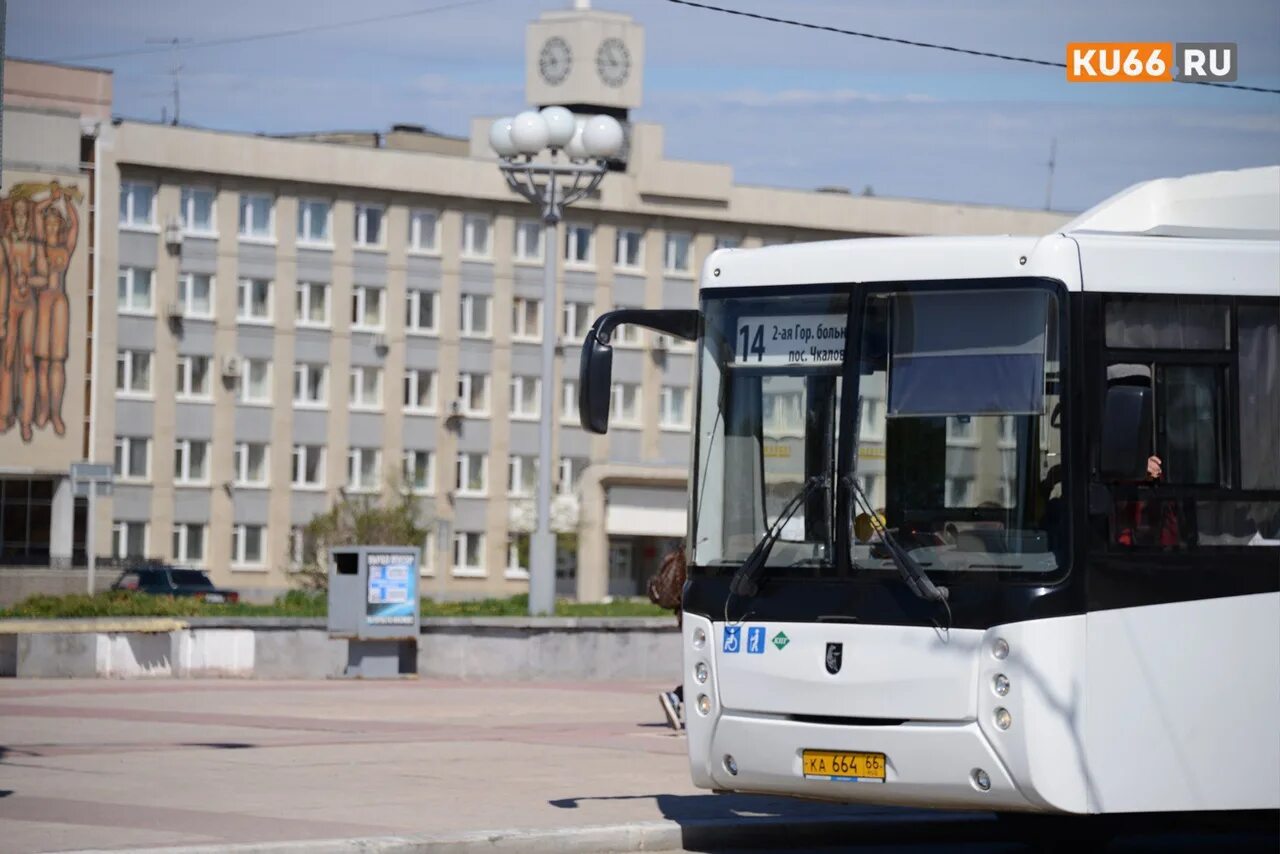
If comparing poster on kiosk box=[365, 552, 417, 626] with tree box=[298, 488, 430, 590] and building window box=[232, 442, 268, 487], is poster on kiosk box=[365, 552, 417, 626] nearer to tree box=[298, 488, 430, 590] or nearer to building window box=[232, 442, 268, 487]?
tree box=[298, 488, 430, 590]

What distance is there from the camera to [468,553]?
8369 cm

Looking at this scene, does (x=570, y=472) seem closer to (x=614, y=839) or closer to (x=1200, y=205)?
(x=614, y=839)

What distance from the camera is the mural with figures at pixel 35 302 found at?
7412cm

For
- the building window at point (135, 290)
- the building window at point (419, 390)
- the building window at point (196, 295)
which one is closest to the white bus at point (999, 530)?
the building window at point (135, 290)

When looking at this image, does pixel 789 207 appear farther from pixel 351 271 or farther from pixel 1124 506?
pixel 1124 506

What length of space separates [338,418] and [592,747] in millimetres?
63326

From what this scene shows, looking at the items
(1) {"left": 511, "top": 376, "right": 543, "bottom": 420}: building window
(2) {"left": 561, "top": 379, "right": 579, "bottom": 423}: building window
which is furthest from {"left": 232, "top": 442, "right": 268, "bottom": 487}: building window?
(2) {"left": 561, "top": 379, "right": 579, "bottom": 423}: building window

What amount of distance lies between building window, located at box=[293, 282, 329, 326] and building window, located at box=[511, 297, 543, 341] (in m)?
7.35

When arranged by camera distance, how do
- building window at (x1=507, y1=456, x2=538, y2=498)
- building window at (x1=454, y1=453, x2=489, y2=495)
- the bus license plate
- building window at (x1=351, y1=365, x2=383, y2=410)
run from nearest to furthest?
the bus license plate
building window at (x1=351, y1=365, x2=383, y2=410)
building window at (x1=454, y1=453, x2=489, y2=495)
building window at (x1=507, y1=456, x2=538, y2=498)

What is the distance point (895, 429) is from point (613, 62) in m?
81.0

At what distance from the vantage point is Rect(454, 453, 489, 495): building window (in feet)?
274

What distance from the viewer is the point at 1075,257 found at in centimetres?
1110

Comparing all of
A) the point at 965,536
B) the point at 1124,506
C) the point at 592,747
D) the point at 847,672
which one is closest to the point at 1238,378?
the point at 1124,506

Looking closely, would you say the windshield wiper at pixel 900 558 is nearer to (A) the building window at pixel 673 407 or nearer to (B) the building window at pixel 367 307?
(B) the building window at pixel 367 307
